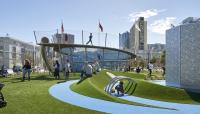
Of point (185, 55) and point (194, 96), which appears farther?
point (185, 55)

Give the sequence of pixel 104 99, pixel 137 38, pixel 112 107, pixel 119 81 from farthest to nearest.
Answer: pixel 137 38, pixel 119 81, pixel 104 99, pixel 112 107

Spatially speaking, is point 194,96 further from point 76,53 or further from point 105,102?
point 76,53

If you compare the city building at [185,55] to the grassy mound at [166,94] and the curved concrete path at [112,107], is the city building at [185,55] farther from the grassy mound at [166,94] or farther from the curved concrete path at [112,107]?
the curved concrete path at [112,107]

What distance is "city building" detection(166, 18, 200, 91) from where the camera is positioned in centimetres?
2241

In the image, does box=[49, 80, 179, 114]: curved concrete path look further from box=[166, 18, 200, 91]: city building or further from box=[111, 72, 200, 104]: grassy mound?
box=[166, 18, 200, 91]: city building

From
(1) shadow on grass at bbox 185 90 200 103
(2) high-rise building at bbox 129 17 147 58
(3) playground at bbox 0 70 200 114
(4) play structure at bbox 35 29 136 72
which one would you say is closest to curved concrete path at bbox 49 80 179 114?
(3) playground at bbox 0 70 200 114

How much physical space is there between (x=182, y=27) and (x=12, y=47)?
3704 inches

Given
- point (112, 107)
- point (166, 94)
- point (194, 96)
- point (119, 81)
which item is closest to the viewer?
point (112, 107)

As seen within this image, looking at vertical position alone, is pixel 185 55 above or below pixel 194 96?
above

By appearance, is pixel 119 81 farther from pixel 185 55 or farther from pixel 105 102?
pixel 105 102

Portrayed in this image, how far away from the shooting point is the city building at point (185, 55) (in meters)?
22.4

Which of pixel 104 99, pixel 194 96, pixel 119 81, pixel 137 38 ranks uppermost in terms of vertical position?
pixel 137 38

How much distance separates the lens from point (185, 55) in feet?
76.9

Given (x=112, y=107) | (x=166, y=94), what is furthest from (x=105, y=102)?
(x=166, y=94)
